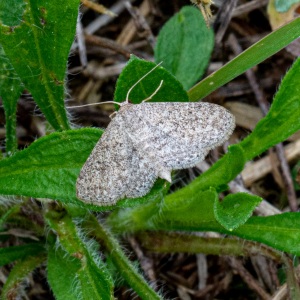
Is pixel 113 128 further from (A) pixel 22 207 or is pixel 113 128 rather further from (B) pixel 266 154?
(B) pixel 266 154

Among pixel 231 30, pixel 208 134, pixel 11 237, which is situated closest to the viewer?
pixel 208 134

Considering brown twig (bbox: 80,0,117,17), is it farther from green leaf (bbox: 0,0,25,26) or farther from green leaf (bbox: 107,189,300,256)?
green leaf (bbox: 107,189,300,256)

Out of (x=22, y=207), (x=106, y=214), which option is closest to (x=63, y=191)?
(x=22, y=207)

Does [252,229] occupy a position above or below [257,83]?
below

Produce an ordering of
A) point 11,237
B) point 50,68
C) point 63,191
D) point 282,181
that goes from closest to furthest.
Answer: point 63,191 → point 50,68 → point 11,237 → point 282,181

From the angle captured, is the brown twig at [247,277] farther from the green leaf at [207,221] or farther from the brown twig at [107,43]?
the brown twig at [107,43]

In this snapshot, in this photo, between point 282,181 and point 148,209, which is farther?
point 282,181

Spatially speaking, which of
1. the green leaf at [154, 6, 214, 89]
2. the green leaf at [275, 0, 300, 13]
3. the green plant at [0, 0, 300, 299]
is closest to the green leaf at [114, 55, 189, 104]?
the green plant at [0, 0, 300, 299]
